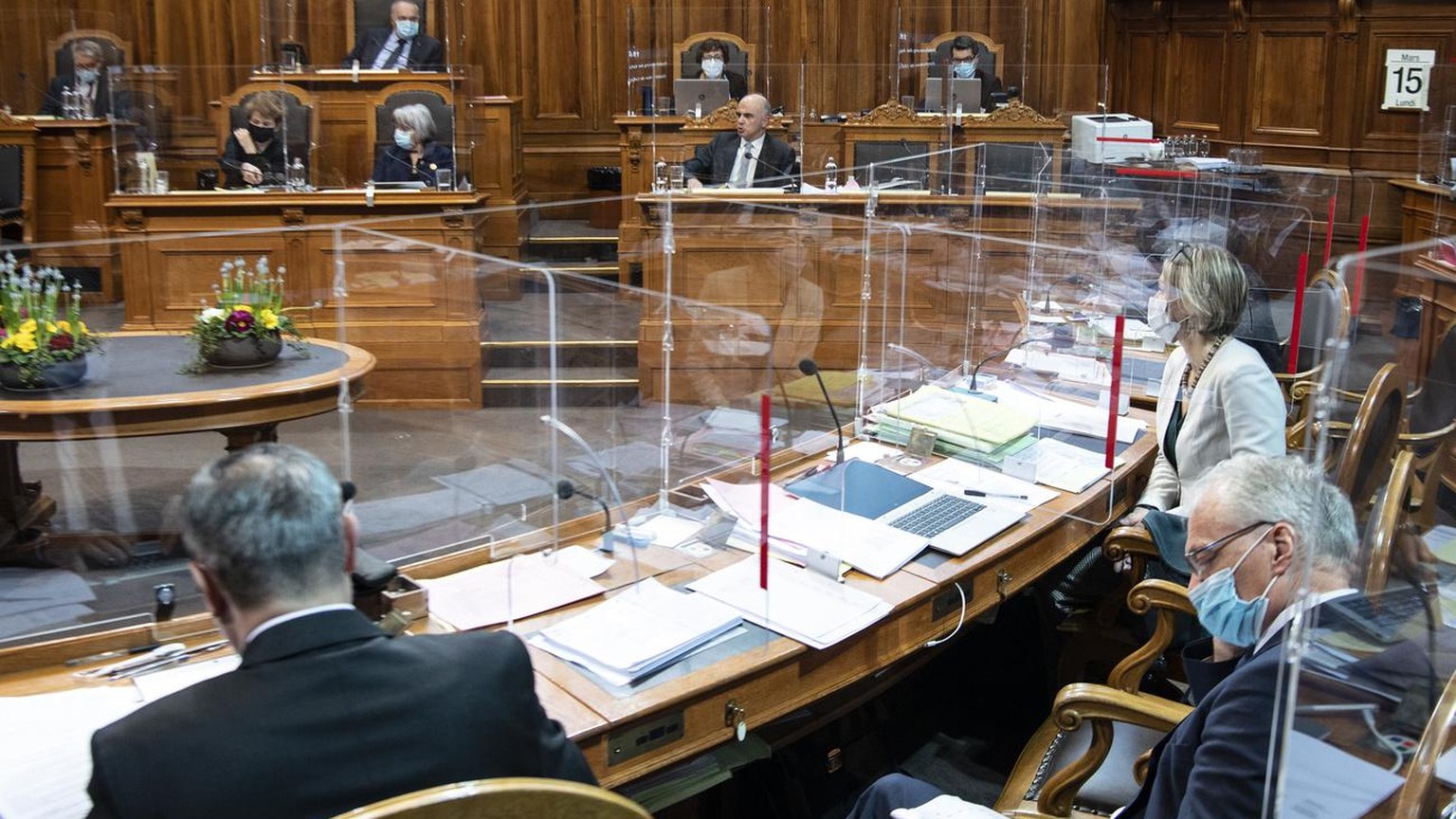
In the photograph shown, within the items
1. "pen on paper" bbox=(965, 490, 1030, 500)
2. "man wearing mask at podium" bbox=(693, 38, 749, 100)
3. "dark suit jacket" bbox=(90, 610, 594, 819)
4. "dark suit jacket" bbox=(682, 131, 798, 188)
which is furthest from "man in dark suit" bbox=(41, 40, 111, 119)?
"dark suit jacket" bbox=(90, 610, 594, 819)

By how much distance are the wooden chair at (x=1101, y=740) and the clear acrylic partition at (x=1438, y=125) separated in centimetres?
533

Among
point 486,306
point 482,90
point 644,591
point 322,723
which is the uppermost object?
point 482,90

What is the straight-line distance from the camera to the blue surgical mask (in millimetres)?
2137

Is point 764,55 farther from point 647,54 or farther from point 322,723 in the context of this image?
point 322,723

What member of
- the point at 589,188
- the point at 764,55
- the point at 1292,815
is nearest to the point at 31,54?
the point at 589,188

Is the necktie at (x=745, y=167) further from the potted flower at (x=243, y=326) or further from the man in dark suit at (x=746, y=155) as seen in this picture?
the potted flower at (x=243, y=326)

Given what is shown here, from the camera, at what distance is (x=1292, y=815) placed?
4.52 feet

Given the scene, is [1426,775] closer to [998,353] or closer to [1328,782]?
[1328,782]

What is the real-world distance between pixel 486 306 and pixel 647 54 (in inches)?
228

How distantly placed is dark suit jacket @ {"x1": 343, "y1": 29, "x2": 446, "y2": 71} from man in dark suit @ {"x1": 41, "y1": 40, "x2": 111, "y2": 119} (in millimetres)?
1704

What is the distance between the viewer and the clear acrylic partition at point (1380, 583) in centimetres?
136

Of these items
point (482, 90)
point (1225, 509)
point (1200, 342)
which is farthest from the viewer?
point (482, 90)

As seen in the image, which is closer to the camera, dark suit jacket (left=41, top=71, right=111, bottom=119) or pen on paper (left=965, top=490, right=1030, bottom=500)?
pen on paper (left=965, top=490, right=1030, bottom=500)

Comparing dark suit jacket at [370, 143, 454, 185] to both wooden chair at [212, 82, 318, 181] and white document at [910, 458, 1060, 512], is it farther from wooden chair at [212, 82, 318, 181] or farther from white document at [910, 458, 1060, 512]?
white document at [910, 458, 1060, 512]
